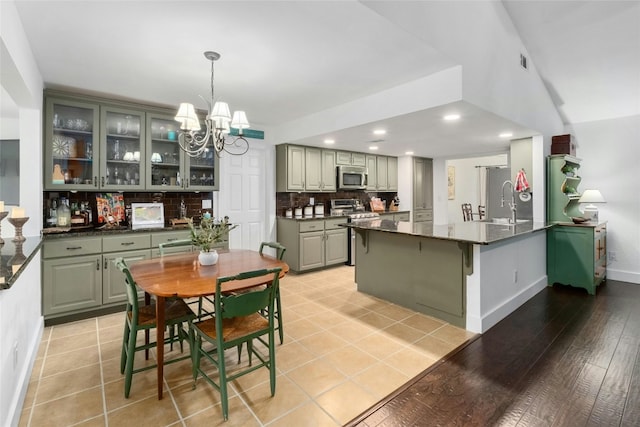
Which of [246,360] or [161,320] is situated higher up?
[161,320]

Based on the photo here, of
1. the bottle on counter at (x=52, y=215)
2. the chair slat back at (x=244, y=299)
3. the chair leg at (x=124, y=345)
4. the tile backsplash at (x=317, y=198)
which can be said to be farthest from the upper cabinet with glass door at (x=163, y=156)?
the chair slat back at (x=244, y=299)

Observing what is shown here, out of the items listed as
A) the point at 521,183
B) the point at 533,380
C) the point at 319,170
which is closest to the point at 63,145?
the point at 319,170

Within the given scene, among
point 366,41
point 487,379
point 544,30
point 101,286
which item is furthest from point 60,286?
point 544,30

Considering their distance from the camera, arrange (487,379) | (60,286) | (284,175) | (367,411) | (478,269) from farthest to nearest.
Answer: (284,175), (60,286), (478,269), (487,379), (367,411)

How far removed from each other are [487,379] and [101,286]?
3.68 meters

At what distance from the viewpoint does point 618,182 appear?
4.70 m

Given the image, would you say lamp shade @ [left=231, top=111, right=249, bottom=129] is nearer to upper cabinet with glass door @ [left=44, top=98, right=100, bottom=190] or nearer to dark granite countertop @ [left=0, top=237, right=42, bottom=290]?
dark granite countertop @ [left=0, top=237, right=42, bottom=290]

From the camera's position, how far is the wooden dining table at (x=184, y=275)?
1894 mm

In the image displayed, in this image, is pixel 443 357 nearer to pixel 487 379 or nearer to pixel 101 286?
pixel 487 379

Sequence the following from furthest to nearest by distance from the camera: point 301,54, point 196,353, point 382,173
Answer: point 382,173 < point 301,54 < point 196,353

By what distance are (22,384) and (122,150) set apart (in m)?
2.58

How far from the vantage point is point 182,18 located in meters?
2.06

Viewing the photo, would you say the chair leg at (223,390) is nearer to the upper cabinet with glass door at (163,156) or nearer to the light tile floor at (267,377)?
the light tile floor at (267,377)

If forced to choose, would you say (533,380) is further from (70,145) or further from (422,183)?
(422,183)
